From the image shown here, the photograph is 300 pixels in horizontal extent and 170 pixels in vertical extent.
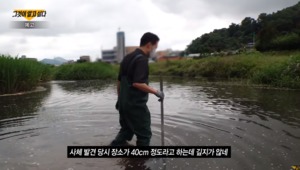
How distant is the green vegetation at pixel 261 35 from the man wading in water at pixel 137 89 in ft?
112

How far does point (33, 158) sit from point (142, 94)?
225 centimetres

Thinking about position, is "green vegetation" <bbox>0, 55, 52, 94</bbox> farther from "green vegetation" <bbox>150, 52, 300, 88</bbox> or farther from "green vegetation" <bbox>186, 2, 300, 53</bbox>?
"green vegetation" <bbox>186, 2, 300, 53</bbox>

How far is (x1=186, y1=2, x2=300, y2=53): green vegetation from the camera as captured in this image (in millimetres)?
37375

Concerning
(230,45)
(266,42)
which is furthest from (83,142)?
(230,45)

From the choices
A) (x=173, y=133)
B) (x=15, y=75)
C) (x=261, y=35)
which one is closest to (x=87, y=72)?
(x=15, y=75)

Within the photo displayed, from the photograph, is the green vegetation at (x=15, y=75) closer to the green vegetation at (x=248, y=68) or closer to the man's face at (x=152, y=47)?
the green vegetation at (x=248, y=68)

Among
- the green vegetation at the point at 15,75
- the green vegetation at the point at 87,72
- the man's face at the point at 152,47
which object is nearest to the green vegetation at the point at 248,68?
the man's face at the point at 152,47

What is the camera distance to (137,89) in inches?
205

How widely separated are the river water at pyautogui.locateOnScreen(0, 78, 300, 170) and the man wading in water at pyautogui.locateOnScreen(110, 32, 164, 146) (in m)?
0.59

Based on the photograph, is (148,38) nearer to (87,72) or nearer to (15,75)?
(15,75)

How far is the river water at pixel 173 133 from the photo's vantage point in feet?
17.1

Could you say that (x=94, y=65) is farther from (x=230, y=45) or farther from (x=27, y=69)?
(x=230, y=45)

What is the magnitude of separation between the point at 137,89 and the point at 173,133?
7.40ft

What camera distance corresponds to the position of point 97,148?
5.43m
